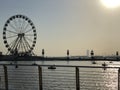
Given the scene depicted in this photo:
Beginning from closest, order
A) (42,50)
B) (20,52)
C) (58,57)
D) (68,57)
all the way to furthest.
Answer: (20,52)
(42,50)
(68,57)
(58,57)

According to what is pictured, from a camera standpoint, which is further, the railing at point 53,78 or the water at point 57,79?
the water at point 57,79

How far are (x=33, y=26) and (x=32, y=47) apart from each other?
204 inches

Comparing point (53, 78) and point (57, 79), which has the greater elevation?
point (53, 78)

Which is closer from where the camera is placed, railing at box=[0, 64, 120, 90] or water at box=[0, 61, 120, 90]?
railing at box=[0, 64, 120, 90]

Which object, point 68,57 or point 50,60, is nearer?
point 68,57

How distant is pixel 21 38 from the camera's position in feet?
229

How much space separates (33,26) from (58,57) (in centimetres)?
7226

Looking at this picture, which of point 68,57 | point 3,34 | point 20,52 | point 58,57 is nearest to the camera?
point 3,34

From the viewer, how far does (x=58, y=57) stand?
139750 millimetres

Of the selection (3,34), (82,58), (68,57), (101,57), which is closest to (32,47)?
(3,34)

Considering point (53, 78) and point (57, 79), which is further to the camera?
point (57, 79)

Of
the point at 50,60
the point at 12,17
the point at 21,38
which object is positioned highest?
the point at 12,17

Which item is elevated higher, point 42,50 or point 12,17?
point 12,17

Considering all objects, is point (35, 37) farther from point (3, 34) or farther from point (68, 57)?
point (68, 57)
